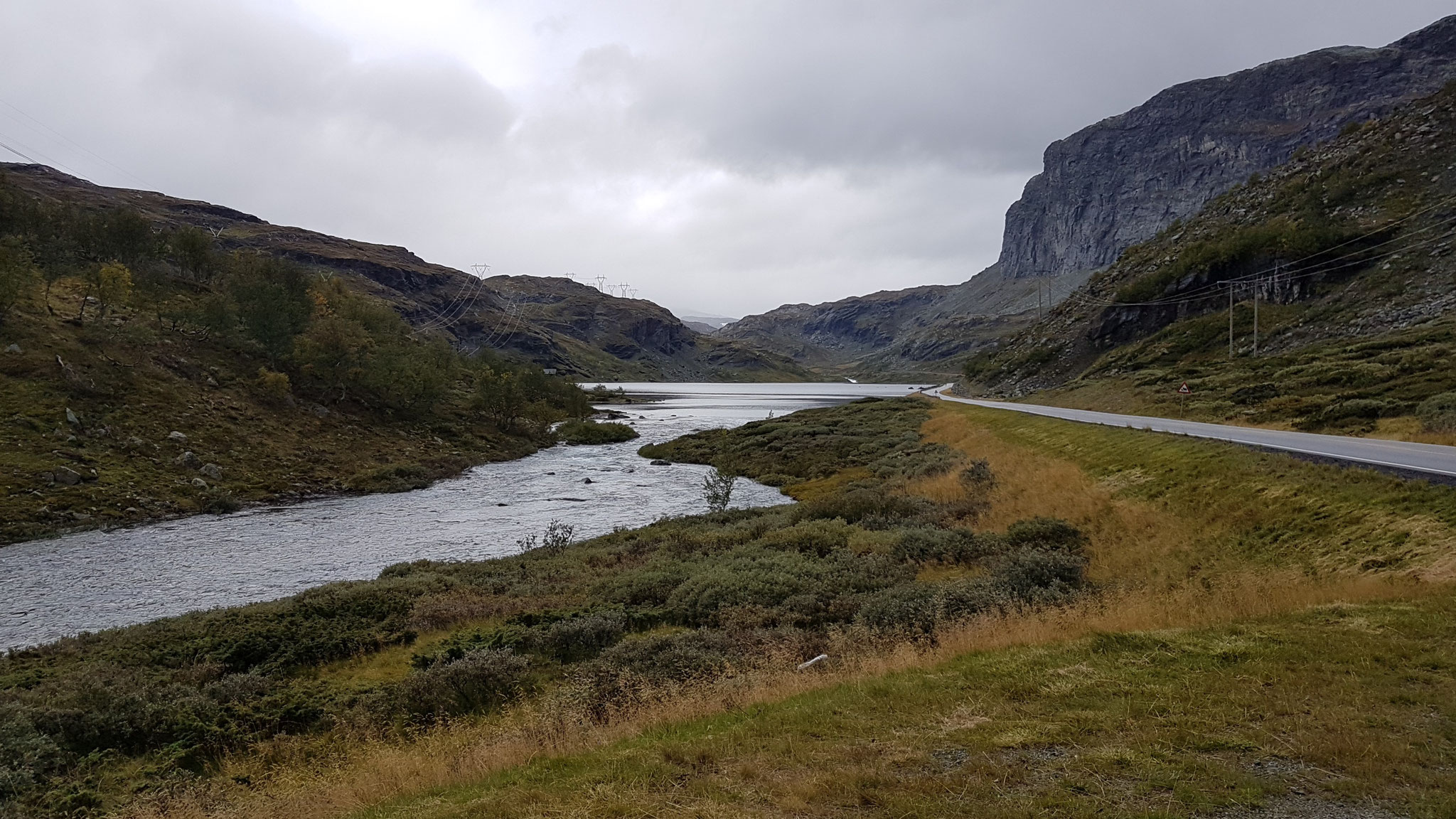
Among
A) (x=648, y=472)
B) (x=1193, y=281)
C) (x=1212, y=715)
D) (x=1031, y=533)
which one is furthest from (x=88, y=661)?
(x=1193, y=281)

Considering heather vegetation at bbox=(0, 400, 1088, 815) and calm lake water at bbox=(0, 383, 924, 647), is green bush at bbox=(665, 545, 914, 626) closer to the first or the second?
heather vegetation at bbox=(0, 400, 1088, 815)

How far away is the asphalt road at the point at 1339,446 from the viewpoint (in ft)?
56.4

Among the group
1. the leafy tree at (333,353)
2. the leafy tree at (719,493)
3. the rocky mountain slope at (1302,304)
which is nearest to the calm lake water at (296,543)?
the leafy tree at (719,493)

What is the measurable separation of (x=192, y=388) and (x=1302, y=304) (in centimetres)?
9761

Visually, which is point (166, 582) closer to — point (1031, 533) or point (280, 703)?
point (280, 703)

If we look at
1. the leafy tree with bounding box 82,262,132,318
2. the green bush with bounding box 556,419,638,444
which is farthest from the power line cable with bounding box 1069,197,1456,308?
the leafy tree with bounding box 82,262,132,318

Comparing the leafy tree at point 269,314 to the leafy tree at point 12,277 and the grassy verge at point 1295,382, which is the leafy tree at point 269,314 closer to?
the leafy tree at point 12,277

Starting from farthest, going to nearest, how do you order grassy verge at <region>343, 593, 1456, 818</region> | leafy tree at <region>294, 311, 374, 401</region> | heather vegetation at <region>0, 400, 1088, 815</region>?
1. leafy tree at <region>294, 311, 374, 401</region>
2. heather vegetation at <region>0, 400, 1088, 815</region>
3. grassy verge at <region>343, 593, 1456, 818</region>

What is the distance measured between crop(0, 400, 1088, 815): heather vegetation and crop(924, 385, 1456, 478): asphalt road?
7550mm

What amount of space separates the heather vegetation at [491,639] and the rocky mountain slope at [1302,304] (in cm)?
2087

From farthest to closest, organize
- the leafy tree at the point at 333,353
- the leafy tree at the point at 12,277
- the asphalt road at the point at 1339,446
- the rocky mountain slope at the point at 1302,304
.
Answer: the leafy tree at the point at 333,353, the leafy tree at the point at 12,277, the rocky mountain slope at the point at 1302,304, the asphalt road at the point at 1339,446

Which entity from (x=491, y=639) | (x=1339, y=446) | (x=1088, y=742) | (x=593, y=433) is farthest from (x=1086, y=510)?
(x=593, y=433)

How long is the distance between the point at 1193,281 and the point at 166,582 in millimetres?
99569

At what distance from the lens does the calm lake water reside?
2281 cm
